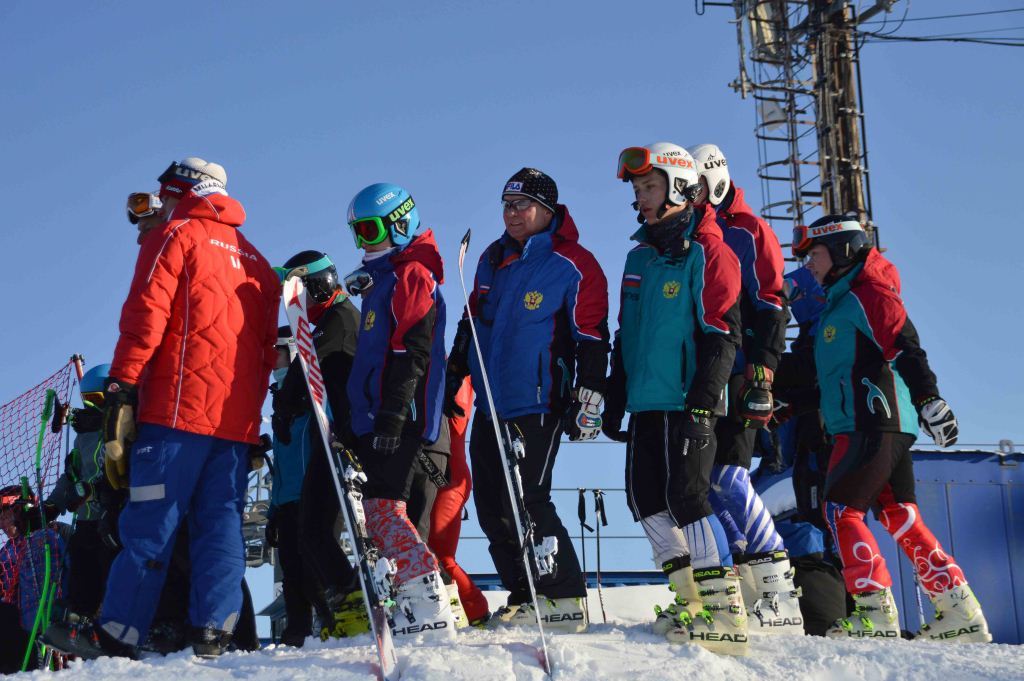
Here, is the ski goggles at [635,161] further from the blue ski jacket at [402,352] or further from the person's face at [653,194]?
the blue ski jacket at [402,352]

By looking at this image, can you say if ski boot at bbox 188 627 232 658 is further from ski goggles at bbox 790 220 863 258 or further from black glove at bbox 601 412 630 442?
ski goggles at bbox 790 220 863 258

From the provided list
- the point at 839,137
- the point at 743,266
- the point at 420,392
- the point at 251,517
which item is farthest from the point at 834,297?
the point at 839,137

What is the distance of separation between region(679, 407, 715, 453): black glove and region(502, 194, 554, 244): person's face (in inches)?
59.8

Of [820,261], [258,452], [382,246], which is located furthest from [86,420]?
[820,261]

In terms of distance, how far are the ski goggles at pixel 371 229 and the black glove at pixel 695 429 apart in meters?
1.99

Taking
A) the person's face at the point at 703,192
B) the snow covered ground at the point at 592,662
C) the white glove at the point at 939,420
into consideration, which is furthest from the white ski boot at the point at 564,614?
the person's face at the point at 703,192

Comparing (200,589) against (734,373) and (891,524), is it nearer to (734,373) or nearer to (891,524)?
(734,373)

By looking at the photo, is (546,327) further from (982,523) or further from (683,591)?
(982,523)

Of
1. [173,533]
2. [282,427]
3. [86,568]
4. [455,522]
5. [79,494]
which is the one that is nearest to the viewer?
[173,533]

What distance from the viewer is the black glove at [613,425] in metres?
6.27

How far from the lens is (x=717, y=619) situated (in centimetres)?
538

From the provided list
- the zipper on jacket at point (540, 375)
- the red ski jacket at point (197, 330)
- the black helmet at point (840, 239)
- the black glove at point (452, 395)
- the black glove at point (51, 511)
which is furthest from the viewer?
the black glove at point (51, 511)

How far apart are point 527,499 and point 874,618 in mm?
2001

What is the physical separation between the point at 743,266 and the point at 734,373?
2.22 ft
